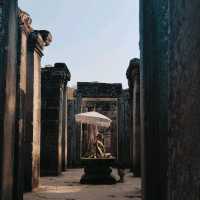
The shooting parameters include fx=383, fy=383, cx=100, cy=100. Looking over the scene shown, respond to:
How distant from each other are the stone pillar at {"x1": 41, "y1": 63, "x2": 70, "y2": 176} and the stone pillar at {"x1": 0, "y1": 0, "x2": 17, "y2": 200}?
9026 mm

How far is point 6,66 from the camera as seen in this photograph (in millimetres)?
4602

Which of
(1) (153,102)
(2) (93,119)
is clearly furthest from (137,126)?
(1) (153,102)

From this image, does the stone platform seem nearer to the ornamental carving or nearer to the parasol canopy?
the parasol canopy

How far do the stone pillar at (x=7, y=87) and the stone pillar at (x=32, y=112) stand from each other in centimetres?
397

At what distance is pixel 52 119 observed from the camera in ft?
48.1

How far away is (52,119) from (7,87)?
10.0 m

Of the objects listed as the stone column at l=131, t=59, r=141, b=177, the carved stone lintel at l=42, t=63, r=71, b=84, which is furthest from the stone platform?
the carved stone lintel at l=42, t=63, r=71, b=84

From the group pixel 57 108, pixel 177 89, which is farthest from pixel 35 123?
pixel 177 89

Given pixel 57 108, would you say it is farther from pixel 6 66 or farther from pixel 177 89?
pixel 177 89

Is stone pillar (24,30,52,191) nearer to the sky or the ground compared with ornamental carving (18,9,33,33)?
nearer to the ground

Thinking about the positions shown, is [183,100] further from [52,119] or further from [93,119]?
[52,119]

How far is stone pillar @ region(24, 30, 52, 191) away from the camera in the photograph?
905 cm

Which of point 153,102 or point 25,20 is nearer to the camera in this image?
point 153,102

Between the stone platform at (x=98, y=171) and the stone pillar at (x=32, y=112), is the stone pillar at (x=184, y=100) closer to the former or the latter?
the stone pillar at (x=32, y=112)
